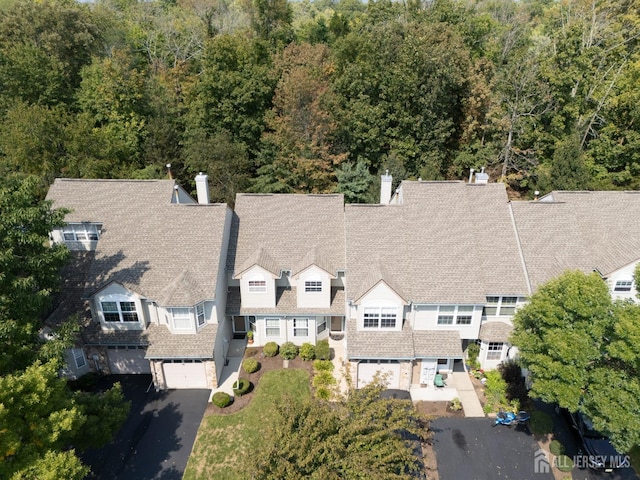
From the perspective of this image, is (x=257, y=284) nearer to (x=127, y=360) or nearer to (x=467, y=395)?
(x=127, y=360)

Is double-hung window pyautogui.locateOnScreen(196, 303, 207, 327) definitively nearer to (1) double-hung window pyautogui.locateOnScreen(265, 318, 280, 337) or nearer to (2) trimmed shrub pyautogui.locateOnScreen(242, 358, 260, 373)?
(2) trimmed shrub pyautogui.locateOnScreen(242, 358, 260, 373)

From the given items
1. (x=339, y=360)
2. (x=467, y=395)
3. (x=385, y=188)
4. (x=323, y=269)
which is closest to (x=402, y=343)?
(x=339, y=360)

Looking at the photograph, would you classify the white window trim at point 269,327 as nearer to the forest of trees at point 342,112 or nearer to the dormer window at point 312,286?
the dormer window at point 312,286

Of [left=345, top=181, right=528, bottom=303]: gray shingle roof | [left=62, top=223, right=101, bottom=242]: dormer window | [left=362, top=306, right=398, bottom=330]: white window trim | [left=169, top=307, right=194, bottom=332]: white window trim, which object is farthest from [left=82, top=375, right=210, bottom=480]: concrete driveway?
[left=345, top=181, right=528, bottom=303]: gray shingle roof

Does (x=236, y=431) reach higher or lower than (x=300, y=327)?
lower

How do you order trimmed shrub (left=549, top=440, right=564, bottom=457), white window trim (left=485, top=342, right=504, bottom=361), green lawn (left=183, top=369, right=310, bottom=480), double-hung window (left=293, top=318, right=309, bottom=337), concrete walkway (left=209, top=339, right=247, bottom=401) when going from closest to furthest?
green lawn (left=183, top=369, right=310, bottom=480)
trimmed shrub (left=549, top=440, right=564, bottom=457)
concrete walkway (left=209, top=339, right=247, bottom=401)
white window trim (left=485, top=342, right=504, bottom=361)
double-hung window (left=293, top=318, right=309, bottom=337)

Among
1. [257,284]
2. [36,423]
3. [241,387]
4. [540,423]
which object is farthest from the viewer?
[257,284]

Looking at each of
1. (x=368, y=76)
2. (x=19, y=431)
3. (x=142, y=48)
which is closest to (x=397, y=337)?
(x=19, y=431)
